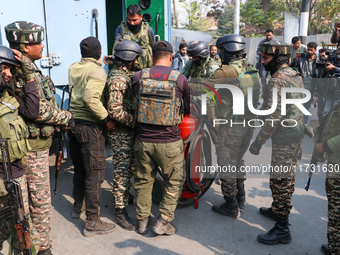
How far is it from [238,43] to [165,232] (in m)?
2.16

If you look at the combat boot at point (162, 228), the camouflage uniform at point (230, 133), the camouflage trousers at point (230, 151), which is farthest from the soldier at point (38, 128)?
the camouflage trousers at point (230, 151)

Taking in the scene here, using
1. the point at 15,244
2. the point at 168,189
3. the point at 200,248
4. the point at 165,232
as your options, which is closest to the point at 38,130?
the point at 15,244

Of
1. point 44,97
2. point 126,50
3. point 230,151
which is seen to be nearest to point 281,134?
point 230,151

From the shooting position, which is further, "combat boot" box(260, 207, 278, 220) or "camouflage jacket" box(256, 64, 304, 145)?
"combat boot" box(260, 207, 278, 220)

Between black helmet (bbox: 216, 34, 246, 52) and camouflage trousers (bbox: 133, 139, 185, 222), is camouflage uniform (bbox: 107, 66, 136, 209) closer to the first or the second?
camouflage trousers (bbox: 133, 139, 185, 222)

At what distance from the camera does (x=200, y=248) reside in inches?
117

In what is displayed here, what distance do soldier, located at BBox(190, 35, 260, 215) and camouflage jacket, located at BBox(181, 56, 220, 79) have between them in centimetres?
94

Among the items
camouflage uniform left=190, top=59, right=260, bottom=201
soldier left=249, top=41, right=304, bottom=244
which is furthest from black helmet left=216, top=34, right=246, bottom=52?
soldier left=249, top=41, right=304, bottom=244

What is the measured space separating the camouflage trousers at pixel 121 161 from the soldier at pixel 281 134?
4.60ft

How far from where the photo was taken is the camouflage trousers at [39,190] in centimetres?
255

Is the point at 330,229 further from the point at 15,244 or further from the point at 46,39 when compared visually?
the point at 46,39

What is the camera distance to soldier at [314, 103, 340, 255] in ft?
8.14

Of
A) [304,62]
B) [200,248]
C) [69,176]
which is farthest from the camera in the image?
[304,62]

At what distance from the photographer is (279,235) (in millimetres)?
Answer: 3037
